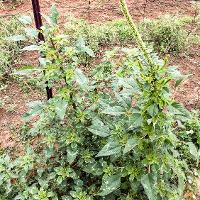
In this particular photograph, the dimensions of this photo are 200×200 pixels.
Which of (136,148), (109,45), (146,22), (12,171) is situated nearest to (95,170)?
(136,148)

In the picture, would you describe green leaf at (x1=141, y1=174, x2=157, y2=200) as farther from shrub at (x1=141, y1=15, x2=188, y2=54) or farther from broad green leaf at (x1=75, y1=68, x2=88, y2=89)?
shrub at (x1=141, y1=15, x2=188, y2=54)

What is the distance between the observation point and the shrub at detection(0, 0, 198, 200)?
2.56m

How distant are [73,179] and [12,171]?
0.49m

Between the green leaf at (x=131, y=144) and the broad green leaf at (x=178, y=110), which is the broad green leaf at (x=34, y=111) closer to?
the green leaf at (x=131, y=144)

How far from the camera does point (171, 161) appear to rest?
8.89ft

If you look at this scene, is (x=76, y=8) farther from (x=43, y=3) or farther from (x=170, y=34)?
(x=170, y=34)

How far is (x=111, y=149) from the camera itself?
2730 millimetres

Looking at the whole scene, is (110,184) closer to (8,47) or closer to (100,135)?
(100,135)

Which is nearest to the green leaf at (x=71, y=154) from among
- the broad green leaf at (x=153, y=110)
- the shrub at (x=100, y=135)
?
the shrub at (x=100, y=135)

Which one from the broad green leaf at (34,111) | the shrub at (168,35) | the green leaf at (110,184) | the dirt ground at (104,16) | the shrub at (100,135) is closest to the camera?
the shrub at (100,135)

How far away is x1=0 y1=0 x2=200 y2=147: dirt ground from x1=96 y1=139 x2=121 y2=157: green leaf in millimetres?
1464

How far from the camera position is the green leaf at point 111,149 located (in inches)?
106

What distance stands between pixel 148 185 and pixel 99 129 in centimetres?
54

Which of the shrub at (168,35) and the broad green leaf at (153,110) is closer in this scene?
the broad green leaf at (153,110)
